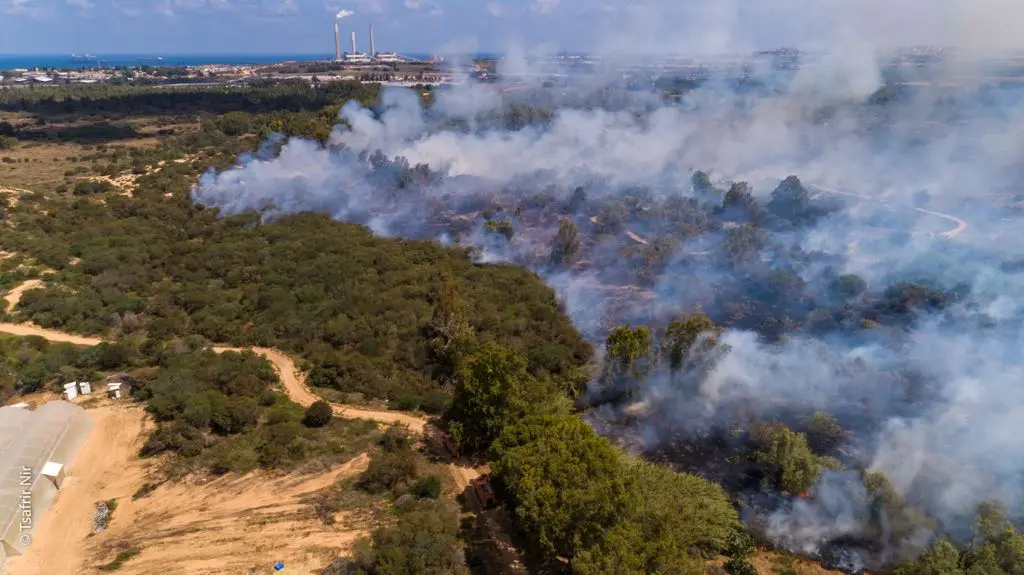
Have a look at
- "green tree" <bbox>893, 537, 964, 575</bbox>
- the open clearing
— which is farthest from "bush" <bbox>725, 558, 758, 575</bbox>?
the open clearing

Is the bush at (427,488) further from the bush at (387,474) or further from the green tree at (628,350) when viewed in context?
the green tree at (628,350)

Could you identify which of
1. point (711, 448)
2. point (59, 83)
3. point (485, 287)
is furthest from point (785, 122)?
point (59, 83)

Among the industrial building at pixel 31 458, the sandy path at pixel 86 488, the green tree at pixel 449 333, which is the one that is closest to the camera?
the sandy path at pixel 86 488

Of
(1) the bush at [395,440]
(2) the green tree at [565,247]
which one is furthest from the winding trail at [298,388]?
(2) the green tree at [565,247]

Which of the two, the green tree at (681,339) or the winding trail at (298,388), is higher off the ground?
the green tree at (681,339)

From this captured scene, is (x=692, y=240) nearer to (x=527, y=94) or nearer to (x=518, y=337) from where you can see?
(x=518, y=337)

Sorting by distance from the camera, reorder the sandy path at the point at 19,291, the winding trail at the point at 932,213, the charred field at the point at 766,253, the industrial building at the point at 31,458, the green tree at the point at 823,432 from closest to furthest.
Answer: the industrial building at the point at 31,458
the charred field at the point at 766,253
the green tree at the point at 823,432
the sandy path at the point at 19,291
the winding trail at the point at 932,213

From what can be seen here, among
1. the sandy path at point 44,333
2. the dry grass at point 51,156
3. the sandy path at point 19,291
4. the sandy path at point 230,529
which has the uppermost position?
the dry grass at point 51,156

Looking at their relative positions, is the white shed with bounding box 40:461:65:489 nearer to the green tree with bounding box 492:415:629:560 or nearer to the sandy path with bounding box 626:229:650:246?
the green tree with bounding box 492:415:629:560
